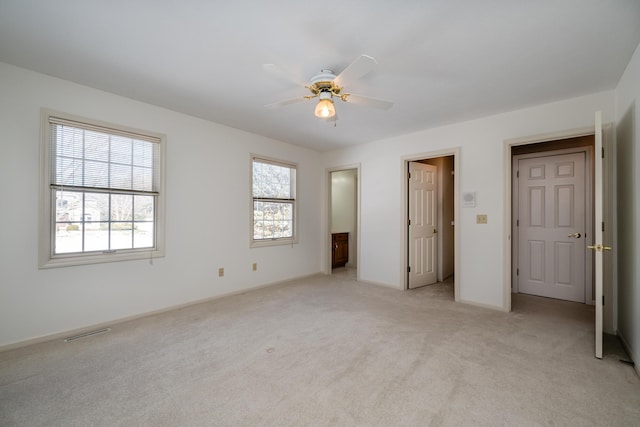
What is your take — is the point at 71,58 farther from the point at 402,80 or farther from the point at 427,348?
the point at 427,348

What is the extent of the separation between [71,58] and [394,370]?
148 inches

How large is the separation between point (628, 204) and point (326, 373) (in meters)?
3.01

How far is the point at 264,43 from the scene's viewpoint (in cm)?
212

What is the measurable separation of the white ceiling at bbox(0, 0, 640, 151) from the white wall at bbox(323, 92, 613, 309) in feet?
0.94

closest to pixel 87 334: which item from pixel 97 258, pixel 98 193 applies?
pixel 97 258

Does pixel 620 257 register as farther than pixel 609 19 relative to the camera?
Yes

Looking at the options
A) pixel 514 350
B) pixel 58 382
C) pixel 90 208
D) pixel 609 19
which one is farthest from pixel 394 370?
pixel 90 208

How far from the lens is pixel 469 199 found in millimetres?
3803

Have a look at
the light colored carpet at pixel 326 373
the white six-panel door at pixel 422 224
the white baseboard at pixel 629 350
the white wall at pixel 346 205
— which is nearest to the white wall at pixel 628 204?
the white baseboard at pixel 629 350

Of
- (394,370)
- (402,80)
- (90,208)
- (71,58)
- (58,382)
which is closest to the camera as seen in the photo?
(58,382)

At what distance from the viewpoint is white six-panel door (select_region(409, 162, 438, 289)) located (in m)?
4.55

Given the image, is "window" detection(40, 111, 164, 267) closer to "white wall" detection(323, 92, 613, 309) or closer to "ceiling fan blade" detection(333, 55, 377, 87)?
"ceiling fan blade" detection(333, 55, 377, 87)

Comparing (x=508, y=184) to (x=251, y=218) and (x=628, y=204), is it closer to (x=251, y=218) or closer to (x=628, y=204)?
(x=628, y=204)

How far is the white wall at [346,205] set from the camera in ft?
21.3
